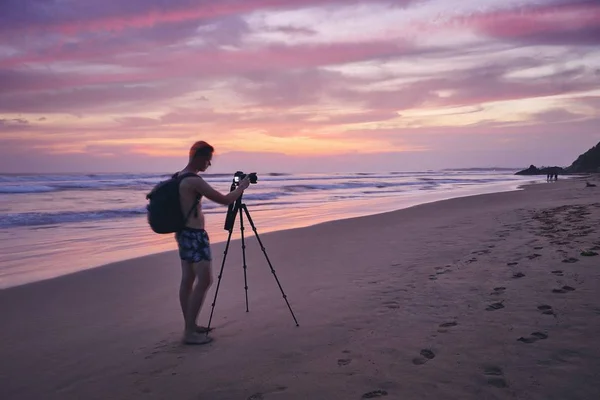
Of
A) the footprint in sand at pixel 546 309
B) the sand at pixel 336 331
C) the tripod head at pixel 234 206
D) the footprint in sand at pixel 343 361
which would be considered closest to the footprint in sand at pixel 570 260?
the sand at pixel 336 331

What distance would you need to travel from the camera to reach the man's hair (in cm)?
453

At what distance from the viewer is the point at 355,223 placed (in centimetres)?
1397

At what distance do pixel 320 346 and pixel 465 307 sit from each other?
1.75m

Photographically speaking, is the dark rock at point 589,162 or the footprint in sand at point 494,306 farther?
the dark rock at point 589,162

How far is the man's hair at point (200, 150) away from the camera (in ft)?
14.9

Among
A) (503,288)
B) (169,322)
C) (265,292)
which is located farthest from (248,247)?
(503,288)

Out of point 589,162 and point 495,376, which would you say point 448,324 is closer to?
point 495,376

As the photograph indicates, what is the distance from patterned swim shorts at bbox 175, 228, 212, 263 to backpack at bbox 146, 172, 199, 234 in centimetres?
17

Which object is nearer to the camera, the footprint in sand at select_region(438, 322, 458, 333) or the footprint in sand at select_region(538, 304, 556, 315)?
the footprint in sand at select_region(438, 322, 458, 333)

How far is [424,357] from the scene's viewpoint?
3.76m

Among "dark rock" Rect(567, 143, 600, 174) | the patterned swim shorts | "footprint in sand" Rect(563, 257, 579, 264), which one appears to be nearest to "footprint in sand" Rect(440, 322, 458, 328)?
the patterned swim shorts

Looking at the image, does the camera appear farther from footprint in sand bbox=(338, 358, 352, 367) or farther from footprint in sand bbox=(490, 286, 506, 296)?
footprint in sand bbox=(490, 286, 506, 296)

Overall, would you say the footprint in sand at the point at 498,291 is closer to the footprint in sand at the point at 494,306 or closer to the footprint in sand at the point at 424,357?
the footprint in sand at the point at 494,306

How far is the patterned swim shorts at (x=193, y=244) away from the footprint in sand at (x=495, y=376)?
2739 mm
